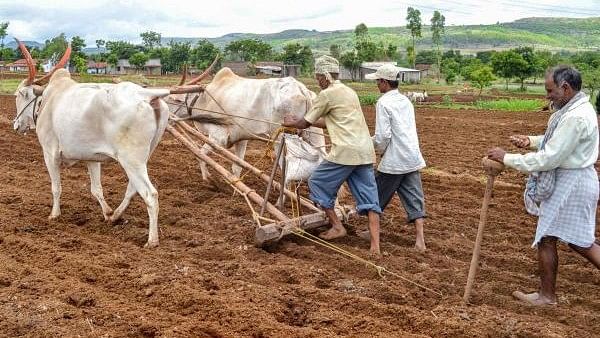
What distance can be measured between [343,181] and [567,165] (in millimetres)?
2219

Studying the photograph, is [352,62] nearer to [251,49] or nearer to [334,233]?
[251,49]

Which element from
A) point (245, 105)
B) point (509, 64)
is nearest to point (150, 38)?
point (509, 64)

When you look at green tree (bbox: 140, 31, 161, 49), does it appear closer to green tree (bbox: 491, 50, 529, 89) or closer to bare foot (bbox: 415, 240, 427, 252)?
green tree (bbox: 491, 50, 529, 89)

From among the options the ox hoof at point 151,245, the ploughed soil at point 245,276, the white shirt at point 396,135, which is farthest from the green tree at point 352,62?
the ox hoof at point 151,245

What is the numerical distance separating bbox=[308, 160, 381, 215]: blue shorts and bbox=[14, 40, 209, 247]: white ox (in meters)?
1.70

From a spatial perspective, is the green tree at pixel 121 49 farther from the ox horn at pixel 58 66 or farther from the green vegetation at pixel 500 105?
the ox horn at pixel 58 66

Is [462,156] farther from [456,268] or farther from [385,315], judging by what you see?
[385,315]

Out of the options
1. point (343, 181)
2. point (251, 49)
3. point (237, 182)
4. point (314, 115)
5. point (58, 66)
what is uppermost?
point (251, 49)

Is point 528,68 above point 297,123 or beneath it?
beneath

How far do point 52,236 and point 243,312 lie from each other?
3.08 metres

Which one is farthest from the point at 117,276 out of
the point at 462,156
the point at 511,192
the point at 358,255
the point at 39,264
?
the point at 462,156

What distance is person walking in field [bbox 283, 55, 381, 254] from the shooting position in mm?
6332

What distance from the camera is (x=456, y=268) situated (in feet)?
20.0

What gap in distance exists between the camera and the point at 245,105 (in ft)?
31.7
